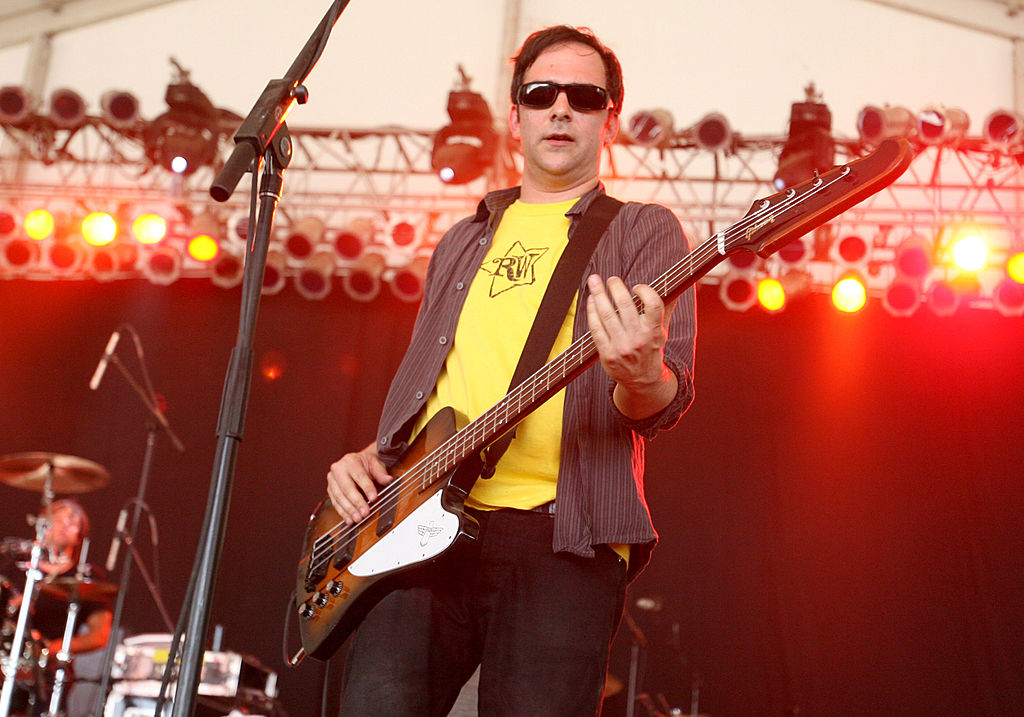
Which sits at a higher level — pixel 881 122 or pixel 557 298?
pixel 881 122

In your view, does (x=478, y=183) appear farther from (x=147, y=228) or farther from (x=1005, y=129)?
(x=1005, y=129)

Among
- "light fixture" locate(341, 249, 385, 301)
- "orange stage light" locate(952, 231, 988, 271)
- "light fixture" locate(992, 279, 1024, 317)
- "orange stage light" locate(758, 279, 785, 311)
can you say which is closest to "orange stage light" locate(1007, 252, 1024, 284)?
"light fixture" locate(992, 279, 1024, 317)

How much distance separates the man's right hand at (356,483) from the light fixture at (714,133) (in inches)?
200

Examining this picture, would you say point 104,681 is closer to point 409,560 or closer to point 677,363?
point 409,560

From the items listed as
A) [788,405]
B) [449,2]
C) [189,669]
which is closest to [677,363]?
[189,669]

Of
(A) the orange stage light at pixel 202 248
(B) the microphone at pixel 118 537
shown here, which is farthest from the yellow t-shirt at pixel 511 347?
(A) the orange stage light at pixel 202 248

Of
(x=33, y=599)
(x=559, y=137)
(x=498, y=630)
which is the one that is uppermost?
(x=559, y=137)

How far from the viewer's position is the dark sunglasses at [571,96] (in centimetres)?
226

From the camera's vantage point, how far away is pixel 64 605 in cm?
705

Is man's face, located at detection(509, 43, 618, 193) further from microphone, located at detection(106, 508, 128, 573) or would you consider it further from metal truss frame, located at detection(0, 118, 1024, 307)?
metal truss frame, located at detection(0, 118, 1024, 307)

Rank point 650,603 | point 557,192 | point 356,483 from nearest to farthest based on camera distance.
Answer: point 356,483, point 557,192, point 650,603

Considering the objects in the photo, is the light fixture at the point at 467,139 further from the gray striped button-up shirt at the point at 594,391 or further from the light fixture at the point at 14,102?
the gray striped button-up shirt at the point at 594,391

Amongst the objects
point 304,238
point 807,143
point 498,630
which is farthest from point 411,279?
point 498,630

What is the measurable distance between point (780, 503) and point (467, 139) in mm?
3579
